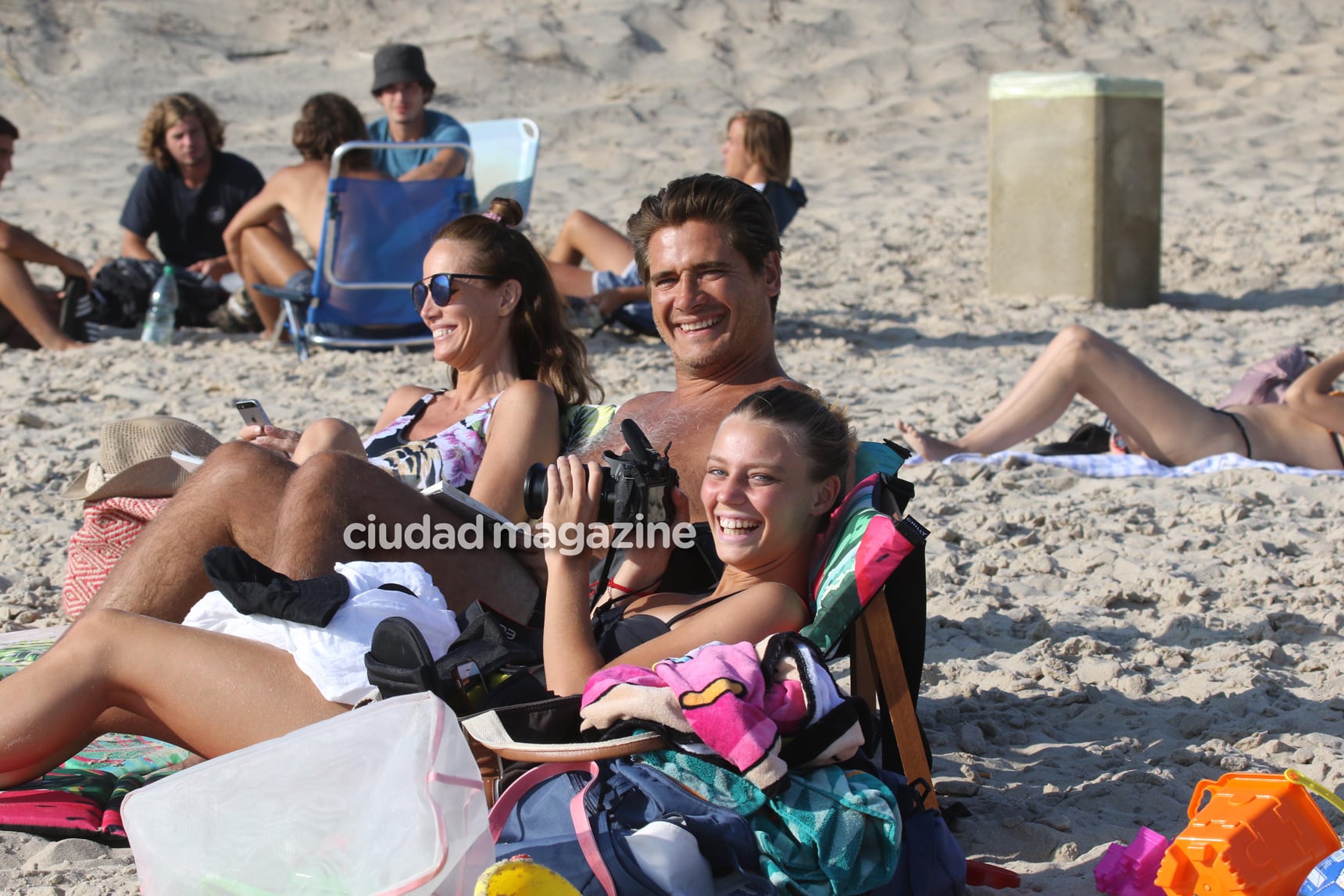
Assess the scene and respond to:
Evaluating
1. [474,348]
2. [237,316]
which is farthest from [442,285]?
[237,316]

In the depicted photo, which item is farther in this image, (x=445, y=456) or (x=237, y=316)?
(x=237, y=316)

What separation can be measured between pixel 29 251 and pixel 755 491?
525cm

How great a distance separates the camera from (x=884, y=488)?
2430mm

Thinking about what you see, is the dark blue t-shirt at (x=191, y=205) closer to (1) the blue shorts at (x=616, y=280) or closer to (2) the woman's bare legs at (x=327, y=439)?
(1) the blue shorts at (x=616, y=280)

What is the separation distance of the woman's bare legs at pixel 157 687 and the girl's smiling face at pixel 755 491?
28.4 inches

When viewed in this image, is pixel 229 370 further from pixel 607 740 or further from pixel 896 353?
pixel 607 740

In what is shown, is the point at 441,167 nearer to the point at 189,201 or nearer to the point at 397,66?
the point at 397,66

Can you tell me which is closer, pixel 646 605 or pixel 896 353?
pixel 646 605

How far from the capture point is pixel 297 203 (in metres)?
6.82

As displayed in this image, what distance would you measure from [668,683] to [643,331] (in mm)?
5089

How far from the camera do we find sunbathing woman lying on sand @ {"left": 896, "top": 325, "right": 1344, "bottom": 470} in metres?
4.75

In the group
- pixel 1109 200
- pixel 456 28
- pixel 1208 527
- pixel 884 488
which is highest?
pixel 456 28

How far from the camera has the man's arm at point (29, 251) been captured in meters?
6.48

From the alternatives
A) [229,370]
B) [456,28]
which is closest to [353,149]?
[229,370]
